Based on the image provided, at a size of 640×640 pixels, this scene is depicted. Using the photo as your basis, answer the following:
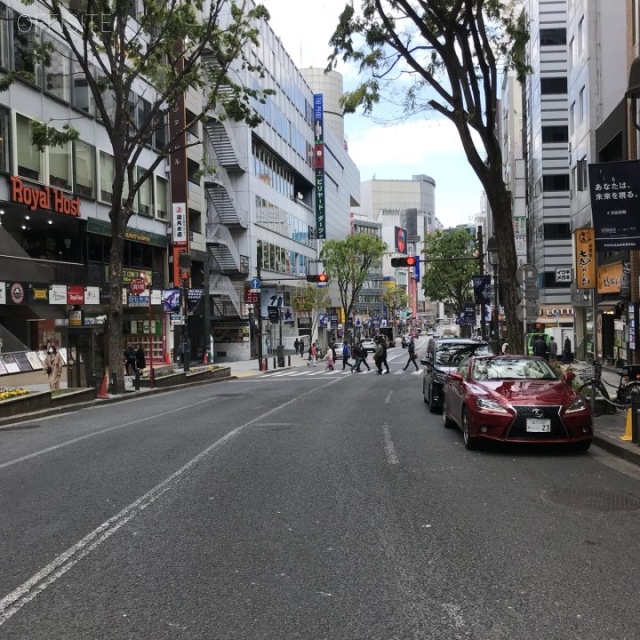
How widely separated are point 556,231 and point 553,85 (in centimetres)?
1086

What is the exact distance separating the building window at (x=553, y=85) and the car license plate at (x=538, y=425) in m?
44.8

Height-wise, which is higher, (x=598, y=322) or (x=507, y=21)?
(x=507, y=21)

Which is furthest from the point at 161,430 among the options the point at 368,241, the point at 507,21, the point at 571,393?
the point at 368,241

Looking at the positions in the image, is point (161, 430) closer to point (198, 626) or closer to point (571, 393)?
point (571, 393)

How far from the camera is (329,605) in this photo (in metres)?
4.25

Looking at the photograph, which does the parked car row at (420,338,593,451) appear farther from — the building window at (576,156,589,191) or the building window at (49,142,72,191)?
the building window at (49,142,72,191)

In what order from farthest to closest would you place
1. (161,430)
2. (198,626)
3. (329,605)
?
1. (161,430)
2. (329,605)
3. (198,626)

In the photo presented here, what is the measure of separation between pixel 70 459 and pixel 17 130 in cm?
2044

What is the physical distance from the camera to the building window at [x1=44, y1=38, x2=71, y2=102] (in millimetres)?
28156

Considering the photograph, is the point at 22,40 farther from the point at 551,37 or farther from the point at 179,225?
the point at 551,37

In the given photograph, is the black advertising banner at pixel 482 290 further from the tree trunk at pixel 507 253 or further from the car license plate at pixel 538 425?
the car license plate at pixel 538 425

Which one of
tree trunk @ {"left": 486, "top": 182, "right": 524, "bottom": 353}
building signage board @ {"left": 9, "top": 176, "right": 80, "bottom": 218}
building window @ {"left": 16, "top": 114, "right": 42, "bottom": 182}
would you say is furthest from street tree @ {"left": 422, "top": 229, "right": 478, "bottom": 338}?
tree trunk @ {"left": 486, "top": 182, "right": 524, "bottom": 353}

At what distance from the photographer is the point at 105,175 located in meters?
32.6

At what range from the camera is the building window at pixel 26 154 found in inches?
1019
